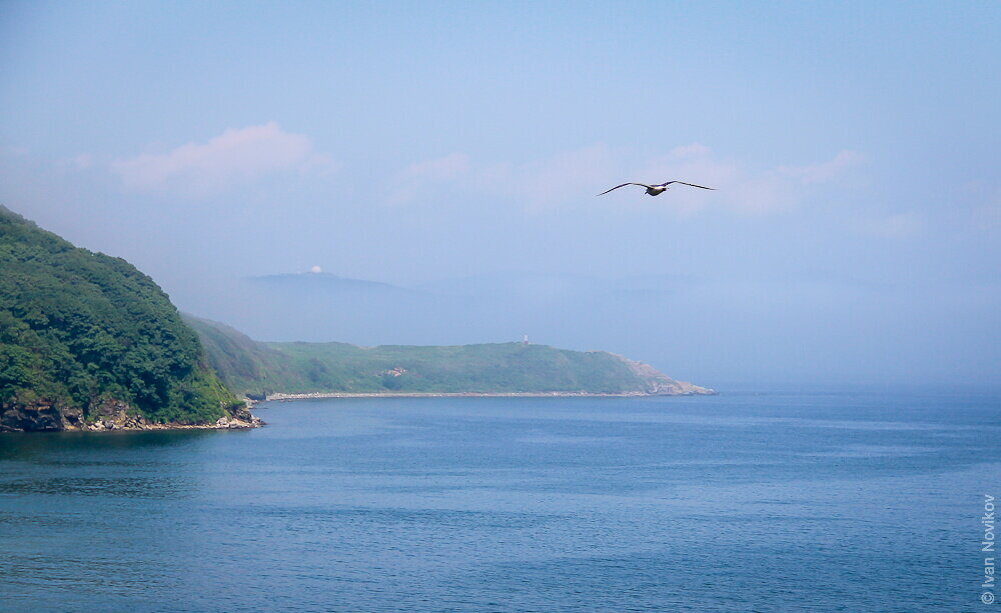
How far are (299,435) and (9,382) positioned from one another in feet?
132

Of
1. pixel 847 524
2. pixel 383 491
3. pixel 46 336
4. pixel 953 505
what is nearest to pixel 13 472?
pixel 383 491

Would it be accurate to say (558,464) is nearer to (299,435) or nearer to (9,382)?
(299,435)

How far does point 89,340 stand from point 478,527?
264ft

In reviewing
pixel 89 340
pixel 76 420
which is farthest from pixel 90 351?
pixel 76 420

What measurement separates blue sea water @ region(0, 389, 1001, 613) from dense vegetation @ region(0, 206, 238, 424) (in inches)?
327

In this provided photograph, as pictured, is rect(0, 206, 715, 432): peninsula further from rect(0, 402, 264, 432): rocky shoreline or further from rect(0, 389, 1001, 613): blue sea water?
rect(0, 389, 1001, 613): blue sea water

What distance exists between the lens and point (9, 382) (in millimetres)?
125188

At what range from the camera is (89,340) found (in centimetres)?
13300

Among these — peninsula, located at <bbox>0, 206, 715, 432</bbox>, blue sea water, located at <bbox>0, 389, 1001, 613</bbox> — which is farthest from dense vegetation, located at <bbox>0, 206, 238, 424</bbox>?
blue sea water, located at <bbox>0, 389, 1001, 613</bbox>

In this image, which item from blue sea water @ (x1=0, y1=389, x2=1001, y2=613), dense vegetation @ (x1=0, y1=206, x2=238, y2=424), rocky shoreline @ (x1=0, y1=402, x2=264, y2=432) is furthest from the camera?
dense vegetation @ (x1=0, y1=206, x2=238, y2=424)

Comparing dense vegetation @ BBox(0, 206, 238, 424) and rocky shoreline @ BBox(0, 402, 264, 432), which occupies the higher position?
dense vegetation @ BBox(0, 206, 238, 424)

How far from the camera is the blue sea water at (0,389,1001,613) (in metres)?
56.2

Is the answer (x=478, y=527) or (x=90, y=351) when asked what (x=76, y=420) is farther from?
(x=478, y=527)

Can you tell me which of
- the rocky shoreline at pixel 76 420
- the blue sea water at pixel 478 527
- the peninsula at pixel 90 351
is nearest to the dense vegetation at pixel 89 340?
the peninsula at pixel 90 351
